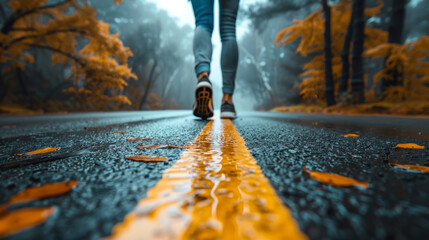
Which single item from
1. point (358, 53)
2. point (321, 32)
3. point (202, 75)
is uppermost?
point (321, 32)

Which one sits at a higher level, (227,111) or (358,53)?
(358,53)

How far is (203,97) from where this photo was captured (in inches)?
105

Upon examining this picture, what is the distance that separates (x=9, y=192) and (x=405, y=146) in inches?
57.6

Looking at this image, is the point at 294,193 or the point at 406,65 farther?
the point at 406,65

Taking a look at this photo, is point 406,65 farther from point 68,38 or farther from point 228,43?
point 68,38

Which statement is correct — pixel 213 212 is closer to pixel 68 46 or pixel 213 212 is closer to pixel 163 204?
pixel 163 204

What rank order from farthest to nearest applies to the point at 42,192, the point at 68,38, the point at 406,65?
the point at 68,38
the point at 406,65
the point at 42,192

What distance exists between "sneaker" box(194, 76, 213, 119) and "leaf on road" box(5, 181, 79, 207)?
7.24ft

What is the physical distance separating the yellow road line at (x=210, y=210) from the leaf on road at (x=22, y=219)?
0.43 feet

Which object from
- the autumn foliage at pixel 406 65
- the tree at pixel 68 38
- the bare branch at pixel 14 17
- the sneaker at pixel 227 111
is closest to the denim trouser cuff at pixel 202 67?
the sneaker at pixel 227 111

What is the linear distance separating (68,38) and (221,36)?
8.35m

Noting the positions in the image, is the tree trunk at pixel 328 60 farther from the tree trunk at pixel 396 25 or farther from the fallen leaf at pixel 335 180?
the fallen leaf at pixel 335 180

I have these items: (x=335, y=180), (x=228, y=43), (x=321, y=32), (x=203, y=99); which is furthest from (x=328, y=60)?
(x=335, y=180)

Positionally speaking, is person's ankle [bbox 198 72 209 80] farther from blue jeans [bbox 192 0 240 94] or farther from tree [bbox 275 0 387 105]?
tree [bbox 275 0 387 105]
